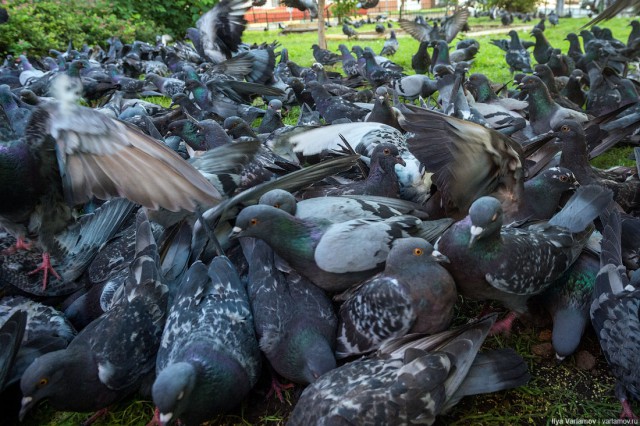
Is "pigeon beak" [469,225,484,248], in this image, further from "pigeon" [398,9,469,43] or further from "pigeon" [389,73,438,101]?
"pigeon" [398,9,469,43]

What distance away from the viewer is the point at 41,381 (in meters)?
2.20

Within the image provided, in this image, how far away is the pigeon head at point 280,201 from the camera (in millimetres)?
2959

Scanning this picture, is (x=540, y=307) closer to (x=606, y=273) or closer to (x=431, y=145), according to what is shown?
(x=606, y=273)

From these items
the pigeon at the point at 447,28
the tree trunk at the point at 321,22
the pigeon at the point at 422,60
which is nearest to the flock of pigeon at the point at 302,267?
the pigeon at the point at 422,60

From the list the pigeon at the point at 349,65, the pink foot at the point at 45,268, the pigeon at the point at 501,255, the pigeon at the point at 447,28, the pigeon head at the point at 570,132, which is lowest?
the pink foot at the point at 45,268

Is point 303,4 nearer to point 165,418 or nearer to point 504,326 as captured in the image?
point 504,326

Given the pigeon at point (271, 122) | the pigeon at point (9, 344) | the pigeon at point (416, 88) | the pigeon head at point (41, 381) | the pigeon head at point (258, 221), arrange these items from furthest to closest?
the pigeon at point (416, 88), the pigeon at point (271, 122), the pigeon head at point (258, 221), the pigeon at point (9, 344), the pigeon head at point (41, 381)

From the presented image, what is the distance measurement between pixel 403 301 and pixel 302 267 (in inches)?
25.1

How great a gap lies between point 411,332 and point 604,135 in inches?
138

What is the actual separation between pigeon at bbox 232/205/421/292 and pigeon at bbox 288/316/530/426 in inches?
19.2

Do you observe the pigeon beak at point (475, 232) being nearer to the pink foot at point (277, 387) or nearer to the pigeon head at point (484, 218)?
the pigeon head at point (484, 218)

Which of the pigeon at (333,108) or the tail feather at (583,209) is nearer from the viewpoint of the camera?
the tail feather at (583,209)

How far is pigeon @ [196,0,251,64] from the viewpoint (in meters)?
9.53

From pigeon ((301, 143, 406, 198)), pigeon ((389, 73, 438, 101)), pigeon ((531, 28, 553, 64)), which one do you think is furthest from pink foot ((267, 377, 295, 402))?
pigeon ((531, 28, 553, 64))
